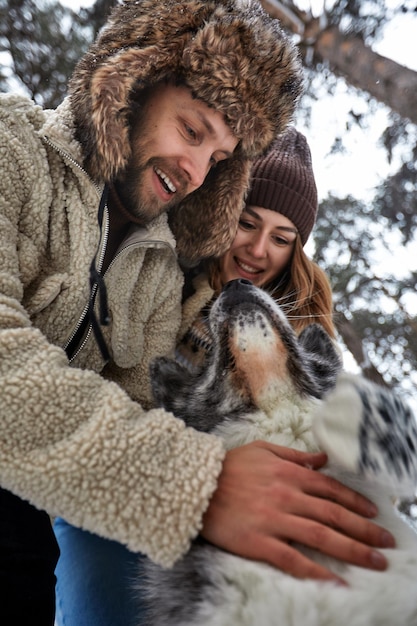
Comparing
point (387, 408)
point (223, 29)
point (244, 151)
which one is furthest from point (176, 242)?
point (387, 408)

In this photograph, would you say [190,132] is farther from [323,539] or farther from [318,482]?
[323,539]

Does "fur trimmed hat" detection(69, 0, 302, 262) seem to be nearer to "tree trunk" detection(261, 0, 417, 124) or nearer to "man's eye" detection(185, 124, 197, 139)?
"man's eye" detection(185, 124, 197, 139)

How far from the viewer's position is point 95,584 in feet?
5.75

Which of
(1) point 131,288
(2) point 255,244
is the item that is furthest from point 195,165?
(2) point 255,244

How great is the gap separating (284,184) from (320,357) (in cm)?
103

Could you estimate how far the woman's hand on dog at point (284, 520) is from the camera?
1.13m

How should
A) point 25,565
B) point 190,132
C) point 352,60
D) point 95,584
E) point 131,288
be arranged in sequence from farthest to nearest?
point 352,60, point 131,288, point 190,132, point 95,584, point 25,565

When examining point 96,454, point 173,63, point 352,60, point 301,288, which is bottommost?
point 96,454

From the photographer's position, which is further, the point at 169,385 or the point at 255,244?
the point at 255,244

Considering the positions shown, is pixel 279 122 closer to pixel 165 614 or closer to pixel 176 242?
pixel 176 242

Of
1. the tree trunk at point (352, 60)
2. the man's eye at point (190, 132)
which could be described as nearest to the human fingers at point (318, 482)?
the man's eye at point (190, 132)

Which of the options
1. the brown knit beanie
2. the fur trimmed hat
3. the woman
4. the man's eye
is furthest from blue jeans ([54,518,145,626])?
the brown knit beanie

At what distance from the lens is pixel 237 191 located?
7.52ft

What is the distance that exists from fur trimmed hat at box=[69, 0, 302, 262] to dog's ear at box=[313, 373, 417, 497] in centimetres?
122
